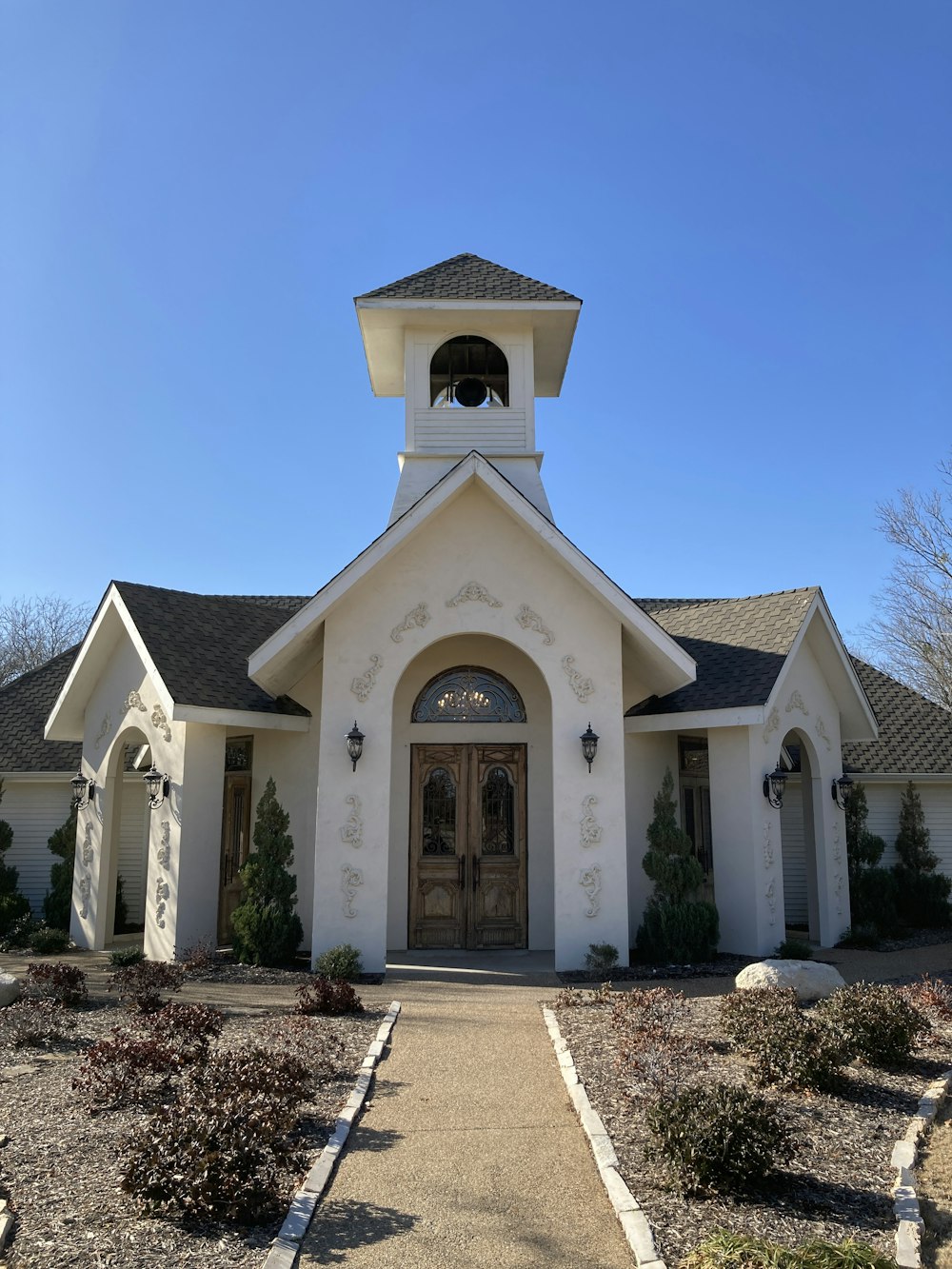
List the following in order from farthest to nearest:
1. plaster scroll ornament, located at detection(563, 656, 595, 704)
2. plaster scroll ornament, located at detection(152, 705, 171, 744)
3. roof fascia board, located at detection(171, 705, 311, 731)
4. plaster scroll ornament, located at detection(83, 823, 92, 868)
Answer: plaster scroll ornament, located at detection(83, 823, 92, 868)
plaster scroll ornament, located at detection(152, 705, 171, 744)
roof fascia board, located at detection(171, 705, 311, 731)
plaster scroll ornament, located at detection(563, 656, 595, 704)

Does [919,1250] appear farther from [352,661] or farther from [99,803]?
[99,803]

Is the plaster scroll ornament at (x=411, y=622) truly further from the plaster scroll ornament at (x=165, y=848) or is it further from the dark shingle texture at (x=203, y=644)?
the plaster scroll ornament at (x=165, y=848)

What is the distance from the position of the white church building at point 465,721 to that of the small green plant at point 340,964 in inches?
12.7

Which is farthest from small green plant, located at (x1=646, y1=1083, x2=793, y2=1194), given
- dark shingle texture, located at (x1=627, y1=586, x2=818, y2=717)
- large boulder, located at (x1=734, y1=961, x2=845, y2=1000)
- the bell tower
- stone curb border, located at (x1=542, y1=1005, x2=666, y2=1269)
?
the bell tower

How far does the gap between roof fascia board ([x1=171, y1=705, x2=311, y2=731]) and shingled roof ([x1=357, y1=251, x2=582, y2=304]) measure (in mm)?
7467

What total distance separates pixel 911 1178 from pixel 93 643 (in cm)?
1337

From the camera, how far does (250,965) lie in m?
13.0

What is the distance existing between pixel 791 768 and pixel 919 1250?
14202 mm

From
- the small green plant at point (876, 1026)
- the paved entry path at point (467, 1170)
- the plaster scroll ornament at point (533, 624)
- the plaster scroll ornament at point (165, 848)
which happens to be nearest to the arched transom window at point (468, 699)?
the plaster scroll ornament at point (533, 624)

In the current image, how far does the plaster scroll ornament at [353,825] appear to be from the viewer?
12812 mm

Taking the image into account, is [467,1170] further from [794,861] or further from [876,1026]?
[794,861]

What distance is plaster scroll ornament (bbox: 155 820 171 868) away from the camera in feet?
45.6

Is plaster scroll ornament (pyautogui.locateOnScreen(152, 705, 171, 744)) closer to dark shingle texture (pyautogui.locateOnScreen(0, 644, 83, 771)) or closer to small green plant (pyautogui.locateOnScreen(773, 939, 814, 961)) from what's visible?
dark shingle texture (pyautogui.locateOnScreen(0, 644, 83, 771))

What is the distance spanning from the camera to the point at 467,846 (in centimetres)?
1454
